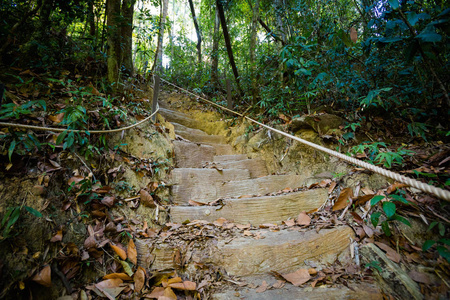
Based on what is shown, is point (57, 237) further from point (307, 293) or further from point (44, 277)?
point (307, 293)

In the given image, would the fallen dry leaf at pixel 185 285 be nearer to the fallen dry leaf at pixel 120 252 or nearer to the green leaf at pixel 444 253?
the fallen dry leaf at pixel 120 252

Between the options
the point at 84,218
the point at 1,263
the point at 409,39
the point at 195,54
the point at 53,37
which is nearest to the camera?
the point at 1,263

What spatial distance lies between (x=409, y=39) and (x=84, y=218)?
8.55ft

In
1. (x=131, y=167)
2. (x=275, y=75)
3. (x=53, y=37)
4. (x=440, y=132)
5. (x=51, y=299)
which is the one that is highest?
(x=53, y=37)

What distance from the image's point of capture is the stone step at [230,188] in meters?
2.42

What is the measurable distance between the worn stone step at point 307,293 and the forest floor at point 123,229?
0.04m

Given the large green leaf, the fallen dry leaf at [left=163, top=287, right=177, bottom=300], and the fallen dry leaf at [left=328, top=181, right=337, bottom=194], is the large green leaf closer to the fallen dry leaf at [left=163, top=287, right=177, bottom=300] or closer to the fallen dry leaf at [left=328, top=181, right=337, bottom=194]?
the fallen dry leaf at [left=328, top=181, right=337, bottom=194]

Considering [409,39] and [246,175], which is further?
[246,175]

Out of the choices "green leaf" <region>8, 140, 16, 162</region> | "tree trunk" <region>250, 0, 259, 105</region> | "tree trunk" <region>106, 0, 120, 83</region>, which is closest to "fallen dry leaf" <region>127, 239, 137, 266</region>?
"green leaf" <region>8, 140, 16, 162</region>

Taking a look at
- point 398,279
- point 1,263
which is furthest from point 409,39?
point 1,263

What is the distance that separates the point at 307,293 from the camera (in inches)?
45.3

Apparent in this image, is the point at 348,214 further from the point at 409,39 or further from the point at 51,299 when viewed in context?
the point at 51,299

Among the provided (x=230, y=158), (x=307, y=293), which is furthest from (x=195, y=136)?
(x=307, y=293)

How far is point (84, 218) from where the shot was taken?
1490 mm
